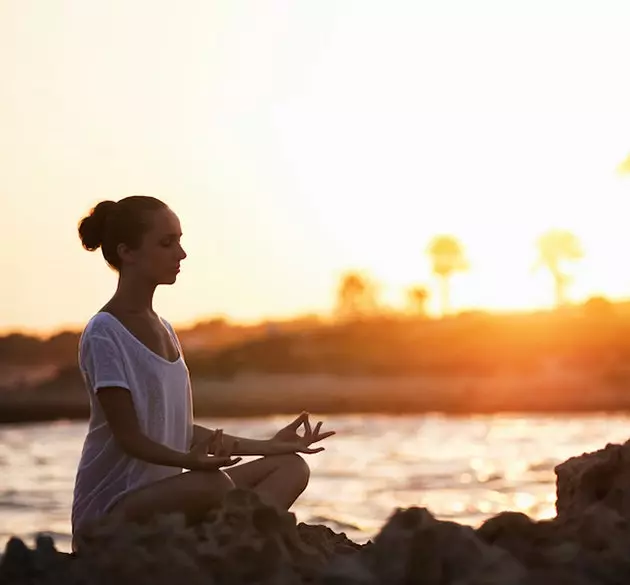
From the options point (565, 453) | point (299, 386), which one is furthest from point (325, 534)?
point (299, 386)

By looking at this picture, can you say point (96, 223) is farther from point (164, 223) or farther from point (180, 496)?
point (180, 496)

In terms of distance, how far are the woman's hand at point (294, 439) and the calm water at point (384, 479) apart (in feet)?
9.36

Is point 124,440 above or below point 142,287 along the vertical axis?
below

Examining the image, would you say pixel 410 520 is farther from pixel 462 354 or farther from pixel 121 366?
pixel 462 354

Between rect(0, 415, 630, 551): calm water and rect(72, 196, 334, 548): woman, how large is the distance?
2921 millimetres

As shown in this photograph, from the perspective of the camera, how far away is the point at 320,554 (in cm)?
342

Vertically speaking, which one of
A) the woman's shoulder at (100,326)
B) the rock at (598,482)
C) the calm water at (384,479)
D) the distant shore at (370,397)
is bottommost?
the calm water at (384,479)

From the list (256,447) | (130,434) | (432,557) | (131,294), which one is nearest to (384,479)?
(256,447)

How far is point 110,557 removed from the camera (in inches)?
121

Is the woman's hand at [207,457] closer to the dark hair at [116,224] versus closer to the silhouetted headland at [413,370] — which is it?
the dark hair at [116,224]

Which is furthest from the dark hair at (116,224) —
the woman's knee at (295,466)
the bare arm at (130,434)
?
the woman's knee at (295,466)

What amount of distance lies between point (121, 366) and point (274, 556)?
0.80m

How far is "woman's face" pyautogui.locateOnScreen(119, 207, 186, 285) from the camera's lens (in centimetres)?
373

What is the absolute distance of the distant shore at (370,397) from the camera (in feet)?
131
